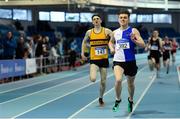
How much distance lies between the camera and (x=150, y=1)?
4516 cm

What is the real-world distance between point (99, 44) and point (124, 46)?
4.40 ft

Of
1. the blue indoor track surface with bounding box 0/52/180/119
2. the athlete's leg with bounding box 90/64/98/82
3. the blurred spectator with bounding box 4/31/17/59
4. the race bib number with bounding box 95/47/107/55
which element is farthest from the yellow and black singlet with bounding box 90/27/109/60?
the blurred spectator with bounding box 4/31/17/59

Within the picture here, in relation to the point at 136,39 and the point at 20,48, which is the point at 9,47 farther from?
the point at 136,39

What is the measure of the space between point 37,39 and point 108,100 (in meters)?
11.6

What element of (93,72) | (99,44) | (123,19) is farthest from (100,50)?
(123,19)

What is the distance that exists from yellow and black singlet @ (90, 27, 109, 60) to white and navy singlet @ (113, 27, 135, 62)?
3.93 feet

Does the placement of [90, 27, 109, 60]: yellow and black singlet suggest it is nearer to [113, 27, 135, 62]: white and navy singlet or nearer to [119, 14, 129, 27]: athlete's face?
[113, 27, 135, 62]: white and navy singlet

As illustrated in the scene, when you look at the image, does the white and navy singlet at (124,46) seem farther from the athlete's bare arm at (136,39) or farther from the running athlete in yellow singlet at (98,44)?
the running athlete in yellow singlet at (98,44)

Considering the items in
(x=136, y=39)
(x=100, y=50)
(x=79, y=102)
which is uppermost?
(x=136, y=39)

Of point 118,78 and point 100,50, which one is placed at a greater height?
point 100,50

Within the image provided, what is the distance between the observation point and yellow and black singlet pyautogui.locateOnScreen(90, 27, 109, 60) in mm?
10922

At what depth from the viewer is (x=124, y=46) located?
967cm

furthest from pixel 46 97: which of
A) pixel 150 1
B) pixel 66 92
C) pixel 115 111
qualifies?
pixel 150 1

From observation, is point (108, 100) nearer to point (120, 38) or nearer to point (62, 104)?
point (62, 104)
